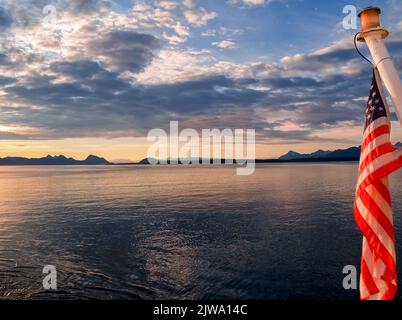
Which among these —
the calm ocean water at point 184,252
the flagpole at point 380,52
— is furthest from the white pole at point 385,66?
the calm ocean water at point 184,252

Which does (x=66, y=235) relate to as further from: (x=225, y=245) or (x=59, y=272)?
(x=225, y=245)

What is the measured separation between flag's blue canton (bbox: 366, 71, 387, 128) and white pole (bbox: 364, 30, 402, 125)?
38.5 inches

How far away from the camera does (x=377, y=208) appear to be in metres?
6.41

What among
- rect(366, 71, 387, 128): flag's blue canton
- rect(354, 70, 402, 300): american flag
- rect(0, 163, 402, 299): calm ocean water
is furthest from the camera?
rect(0, 163, 402, 299): calm ocean water

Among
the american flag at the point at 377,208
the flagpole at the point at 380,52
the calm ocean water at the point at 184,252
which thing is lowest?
the calm ocean water at the point at 184,252

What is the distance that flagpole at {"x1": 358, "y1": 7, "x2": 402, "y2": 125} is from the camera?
211 inches

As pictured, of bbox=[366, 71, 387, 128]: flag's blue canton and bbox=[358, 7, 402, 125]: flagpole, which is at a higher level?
bbox=[358, 7, 402, 125]: flagpole

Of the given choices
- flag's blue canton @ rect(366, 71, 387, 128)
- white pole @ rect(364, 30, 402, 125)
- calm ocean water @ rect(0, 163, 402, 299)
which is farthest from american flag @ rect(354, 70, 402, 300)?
calm ocean water @ rect(0, 163, 402, 299)

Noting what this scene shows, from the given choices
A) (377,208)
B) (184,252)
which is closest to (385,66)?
(377,208)

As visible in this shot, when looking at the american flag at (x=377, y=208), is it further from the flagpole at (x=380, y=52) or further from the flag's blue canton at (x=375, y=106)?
the flagpole at (x=380, y=52)

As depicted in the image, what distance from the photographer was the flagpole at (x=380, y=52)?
5371 millimetres

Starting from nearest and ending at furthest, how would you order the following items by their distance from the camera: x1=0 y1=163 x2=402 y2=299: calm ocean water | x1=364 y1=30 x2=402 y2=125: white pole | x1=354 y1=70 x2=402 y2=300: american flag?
x1=364 y1=30 x2=402 y2=125: white pole → x1=354 y1=70 x2=402 y2=300: american flag → x1=0 y1=163 x2=402 y2=299: calm ocean water

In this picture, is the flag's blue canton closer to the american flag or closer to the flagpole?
the american flag
